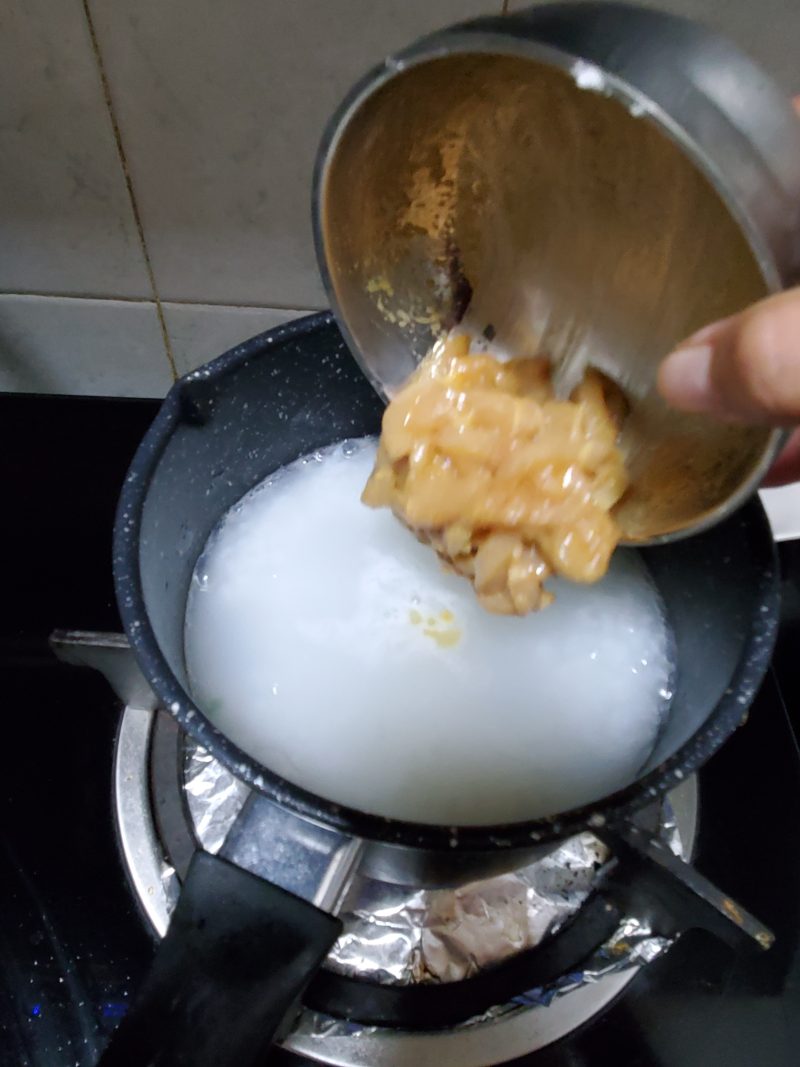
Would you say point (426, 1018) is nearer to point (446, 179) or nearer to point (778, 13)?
point (446, 179)

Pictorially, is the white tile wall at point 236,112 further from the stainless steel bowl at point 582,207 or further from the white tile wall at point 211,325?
the stainless steel bowl at point 582,207

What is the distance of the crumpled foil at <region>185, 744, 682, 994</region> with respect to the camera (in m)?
0.68

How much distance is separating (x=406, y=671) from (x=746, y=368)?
0.44 meters

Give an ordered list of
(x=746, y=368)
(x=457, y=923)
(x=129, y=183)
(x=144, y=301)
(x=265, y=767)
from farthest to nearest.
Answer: (x=144, y=301), (x=129, y=183), (x=457, y=923), (x=265, y=767), (x=746, y=368)

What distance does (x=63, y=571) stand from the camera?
2.84ft

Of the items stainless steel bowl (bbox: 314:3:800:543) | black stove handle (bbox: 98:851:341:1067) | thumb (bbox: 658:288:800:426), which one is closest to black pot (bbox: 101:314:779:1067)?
black stove handle (bbox: 98:851:341:1067)

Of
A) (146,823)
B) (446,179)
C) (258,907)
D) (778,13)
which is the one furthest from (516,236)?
(146,823)

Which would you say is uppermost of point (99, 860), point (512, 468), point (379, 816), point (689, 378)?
point (689, 378)

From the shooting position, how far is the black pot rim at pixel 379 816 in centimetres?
46

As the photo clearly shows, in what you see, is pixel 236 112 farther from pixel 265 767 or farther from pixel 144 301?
pixel 265 767

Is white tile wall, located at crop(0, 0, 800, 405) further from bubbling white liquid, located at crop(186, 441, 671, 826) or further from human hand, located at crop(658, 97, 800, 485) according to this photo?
human hand, located at crop(658, 97, 800, 485)

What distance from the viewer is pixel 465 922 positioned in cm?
69

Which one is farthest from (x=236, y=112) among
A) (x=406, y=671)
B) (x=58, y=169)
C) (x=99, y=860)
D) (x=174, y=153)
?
(x=99, y=860)

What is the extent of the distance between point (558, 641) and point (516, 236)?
1.19 feet
